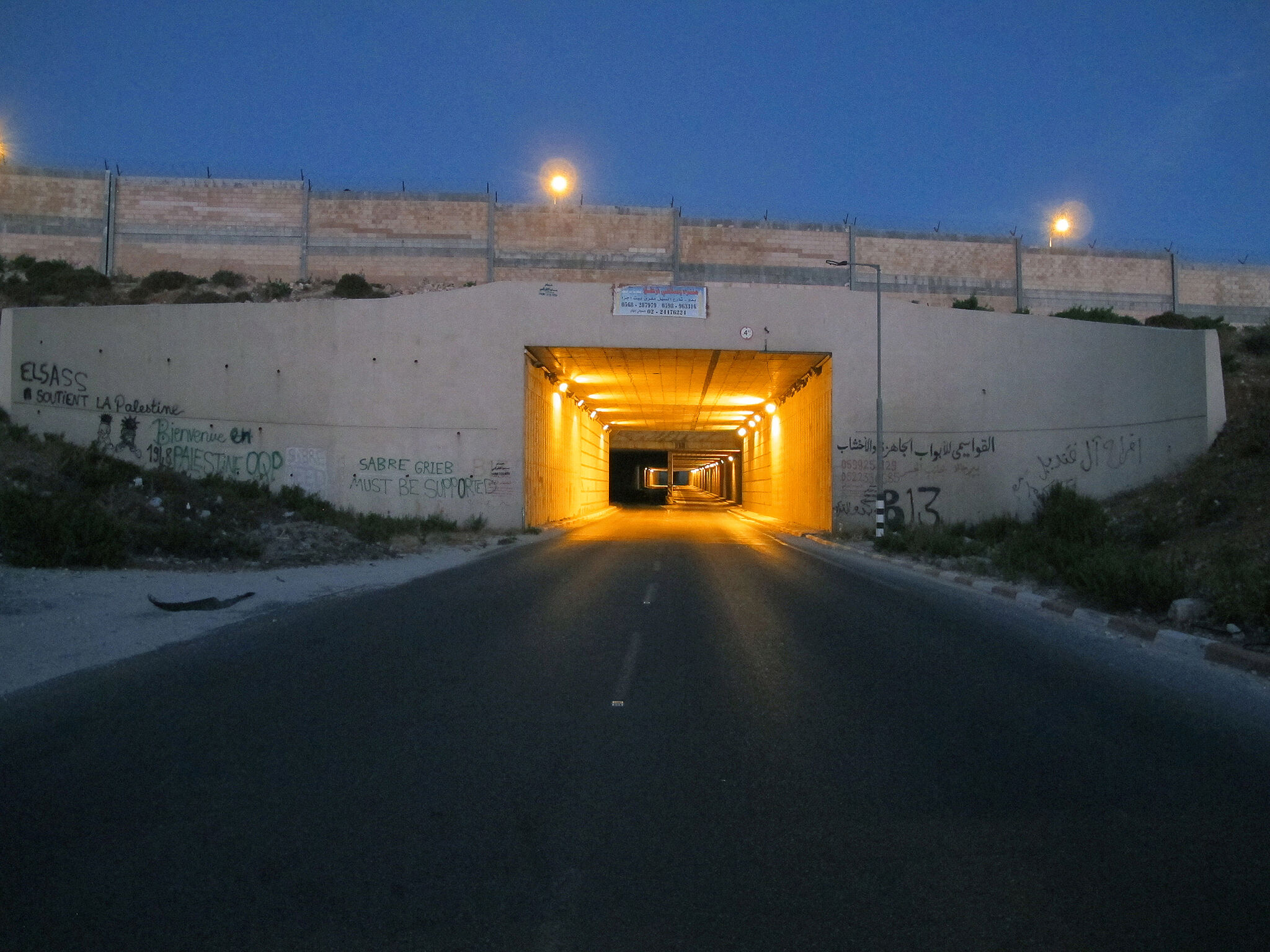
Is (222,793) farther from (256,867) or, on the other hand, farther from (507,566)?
(507,566)

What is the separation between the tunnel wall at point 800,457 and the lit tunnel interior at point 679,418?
0.08 metres

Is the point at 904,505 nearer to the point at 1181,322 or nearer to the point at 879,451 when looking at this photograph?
the point at 879,451

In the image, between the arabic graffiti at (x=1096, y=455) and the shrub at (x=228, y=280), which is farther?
the shrub at (x=228, y=280)

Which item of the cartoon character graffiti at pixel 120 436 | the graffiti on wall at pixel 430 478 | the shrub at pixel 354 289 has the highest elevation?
the shrub at pixel 354 289

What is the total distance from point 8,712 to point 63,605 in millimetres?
5242

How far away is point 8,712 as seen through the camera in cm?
671

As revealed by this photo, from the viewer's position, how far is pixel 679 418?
172 ft

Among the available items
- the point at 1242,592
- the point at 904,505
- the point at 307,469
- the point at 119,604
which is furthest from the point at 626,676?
the point at 904,505

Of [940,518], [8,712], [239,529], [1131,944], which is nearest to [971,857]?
[1131,944]

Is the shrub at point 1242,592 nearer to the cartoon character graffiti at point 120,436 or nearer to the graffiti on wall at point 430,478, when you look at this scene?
the graffiti on wall at point 430,478

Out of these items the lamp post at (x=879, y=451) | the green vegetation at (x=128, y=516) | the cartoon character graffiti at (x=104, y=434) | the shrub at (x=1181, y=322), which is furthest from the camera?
the shrub at (x=1181, y=322)

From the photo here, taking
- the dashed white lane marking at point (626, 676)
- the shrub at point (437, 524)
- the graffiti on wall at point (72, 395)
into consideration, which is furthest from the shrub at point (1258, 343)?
the graffiti on wall at point (72, 395)

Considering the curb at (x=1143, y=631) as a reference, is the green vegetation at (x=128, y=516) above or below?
above

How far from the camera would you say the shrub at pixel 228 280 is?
45.2 metres
